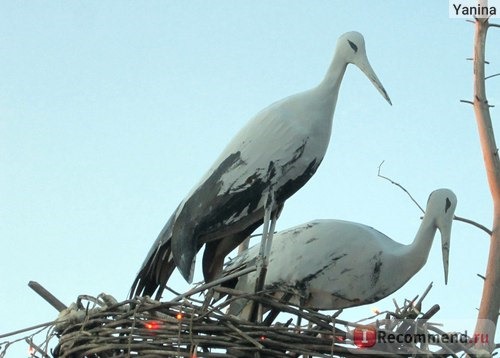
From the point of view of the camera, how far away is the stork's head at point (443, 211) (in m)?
4.59

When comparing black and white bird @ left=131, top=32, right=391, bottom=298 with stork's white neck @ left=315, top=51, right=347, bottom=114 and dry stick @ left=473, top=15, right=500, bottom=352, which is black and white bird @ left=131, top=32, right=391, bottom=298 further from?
dry stick @ left=473, top=15, right=500, bottom=352

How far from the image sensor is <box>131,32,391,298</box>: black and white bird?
4164 mm

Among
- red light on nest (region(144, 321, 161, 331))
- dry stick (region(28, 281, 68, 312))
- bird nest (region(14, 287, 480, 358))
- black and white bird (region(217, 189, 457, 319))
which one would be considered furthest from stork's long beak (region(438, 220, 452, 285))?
dry stick (region(28, 281, 68, 312))

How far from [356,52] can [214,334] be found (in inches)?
50.2

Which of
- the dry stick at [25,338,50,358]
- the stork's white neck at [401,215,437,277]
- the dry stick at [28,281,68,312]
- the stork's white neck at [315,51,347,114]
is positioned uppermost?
the stork's white neck at [315,51,347,114]

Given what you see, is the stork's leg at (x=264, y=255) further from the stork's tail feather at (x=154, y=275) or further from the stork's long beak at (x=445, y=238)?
the stork's long beak at (x=445, y=238)

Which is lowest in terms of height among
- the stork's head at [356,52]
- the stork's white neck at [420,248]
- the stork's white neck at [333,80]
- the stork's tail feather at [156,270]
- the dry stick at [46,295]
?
the dry stick at [46,295]

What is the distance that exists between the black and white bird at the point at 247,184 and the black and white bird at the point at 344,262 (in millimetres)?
222

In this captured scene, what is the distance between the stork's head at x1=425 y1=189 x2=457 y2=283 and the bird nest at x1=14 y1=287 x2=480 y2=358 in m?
0.63

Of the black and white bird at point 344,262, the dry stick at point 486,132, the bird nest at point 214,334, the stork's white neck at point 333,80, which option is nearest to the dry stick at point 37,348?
the bird nest at point 214,334

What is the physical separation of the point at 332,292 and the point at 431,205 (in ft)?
1.83

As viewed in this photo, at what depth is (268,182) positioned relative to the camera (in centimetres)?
416

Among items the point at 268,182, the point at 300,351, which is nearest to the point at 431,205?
the point at 268,182

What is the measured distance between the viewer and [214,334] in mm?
3850
